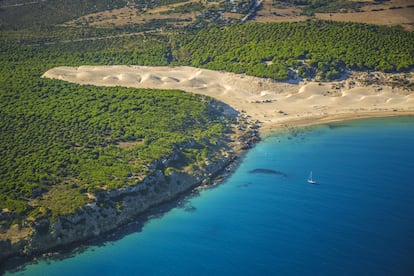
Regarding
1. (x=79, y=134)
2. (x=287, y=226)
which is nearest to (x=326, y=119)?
(x=287, y=226)

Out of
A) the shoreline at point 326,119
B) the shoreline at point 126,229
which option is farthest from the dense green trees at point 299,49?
the shoreline at point 126,229

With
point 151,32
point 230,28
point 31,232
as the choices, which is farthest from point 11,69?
point 31,232

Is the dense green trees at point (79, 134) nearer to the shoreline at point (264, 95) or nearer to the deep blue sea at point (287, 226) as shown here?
the shoreline at point (264, 95)

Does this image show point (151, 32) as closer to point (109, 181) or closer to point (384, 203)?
point (109, 181)

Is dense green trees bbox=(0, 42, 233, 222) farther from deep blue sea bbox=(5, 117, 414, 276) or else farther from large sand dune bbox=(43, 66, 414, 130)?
deep blue sea bbox=(5, 117, 414, 276)

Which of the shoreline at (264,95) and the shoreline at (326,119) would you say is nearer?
the shoreline at (326,119)

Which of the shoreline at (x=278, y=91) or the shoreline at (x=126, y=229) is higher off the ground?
the shoreline at (x=278, y=91)
